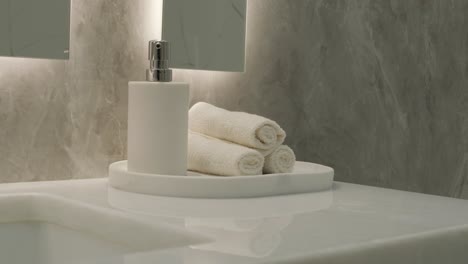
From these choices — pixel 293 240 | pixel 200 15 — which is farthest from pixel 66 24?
pixel 293 240

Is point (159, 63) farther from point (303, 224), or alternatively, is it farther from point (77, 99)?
point (303, 224)

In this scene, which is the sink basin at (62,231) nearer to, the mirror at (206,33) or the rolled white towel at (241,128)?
the rolled white towel at (241,128)

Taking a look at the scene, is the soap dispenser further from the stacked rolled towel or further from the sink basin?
the sink basin

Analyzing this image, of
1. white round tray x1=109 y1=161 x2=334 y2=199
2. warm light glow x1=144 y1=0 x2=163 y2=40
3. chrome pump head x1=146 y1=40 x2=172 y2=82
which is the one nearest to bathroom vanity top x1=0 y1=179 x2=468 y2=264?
white round tray x1=109 y1=161 x2=334 y2=199

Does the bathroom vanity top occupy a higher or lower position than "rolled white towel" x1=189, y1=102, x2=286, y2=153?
lower

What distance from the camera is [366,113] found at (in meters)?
1.35

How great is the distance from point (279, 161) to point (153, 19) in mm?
351

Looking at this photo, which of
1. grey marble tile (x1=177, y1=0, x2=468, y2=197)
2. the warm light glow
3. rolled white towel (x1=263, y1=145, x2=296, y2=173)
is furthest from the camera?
grey marble tile (x1=177, y1=0, x2=468, y2=197)

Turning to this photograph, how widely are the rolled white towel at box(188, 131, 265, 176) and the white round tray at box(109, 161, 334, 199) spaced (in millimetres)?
31

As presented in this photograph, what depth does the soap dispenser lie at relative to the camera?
989 millimetres

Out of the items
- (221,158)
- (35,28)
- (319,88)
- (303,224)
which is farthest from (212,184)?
(319,88)

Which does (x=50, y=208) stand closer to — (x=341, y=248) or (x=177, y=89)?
(x=177, y=89)

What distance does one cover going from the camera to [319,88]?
4.57 feet

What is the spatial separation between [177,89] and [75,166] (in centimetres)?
23
